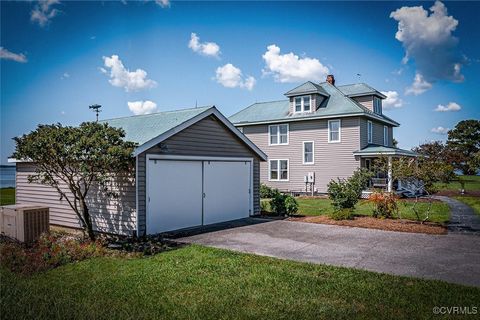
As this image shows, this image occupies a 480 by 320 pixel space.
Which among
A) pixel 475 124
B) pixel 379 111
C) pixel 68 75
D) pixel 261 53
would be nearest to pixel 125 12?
pixel 68 75

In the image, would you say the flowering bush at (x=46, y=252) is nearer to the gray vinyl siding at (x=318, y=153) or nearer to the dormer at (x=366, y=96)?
the gray vinyl siding at (x=318, y=153)

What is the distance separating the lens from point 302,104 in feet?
88.2

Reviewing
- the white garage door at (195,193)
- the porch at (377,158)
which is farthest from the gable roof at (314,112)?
the white garage door at (195,193)

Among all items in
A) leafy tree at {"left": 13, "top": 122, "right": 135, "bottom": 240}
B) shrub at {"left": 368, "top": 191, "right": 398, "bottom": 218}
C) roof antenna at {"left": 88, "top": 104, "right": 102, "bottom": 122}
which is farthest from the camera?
roof antenna at {"left": 88, "top": 104, "right": 102, "bottom": 122}

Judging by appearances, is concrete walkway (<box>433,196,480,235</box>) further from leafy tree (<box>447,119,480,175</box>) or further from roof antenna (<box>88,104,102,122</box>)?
leafy tree (<box>447,119,480,175</box>)

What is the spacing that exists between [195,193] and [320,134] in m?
15.5

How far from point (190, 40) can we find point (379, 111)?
17.3 m

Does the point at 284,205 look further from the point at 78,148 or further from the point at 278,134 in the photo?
the point at 278,134

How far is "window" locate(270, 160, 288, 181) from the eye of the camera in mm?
27578

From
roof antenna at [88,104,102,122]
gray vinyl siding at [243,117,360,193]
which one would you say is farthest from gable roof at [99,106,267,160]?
gray vinyl siding at [243,117,360,193]

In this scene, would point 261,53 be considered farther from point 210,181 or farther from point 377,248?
point 377,248

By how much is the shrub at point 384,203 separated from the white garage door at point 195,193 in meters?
4.93

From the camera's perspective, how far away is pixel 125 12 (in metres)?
13.5

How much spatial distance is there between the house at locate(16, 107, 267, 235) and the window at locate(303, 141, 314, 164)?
37.1ft
